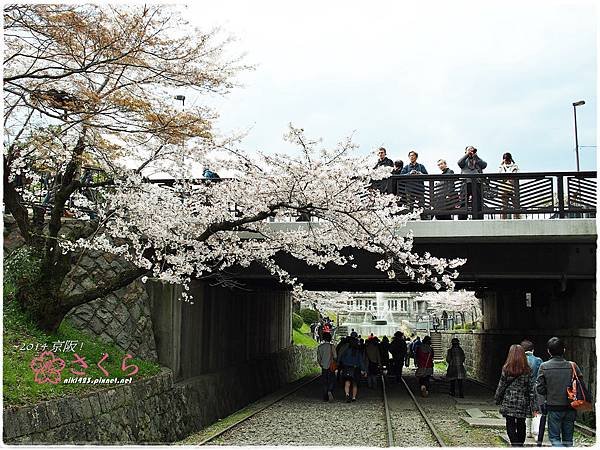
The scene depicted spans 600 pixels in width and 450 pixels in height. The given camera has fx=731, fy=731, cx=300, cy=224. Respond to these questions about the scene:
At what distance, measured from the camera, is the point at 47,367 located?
11500mm

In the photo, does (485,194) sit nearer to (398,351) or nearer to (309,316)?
(398,351)

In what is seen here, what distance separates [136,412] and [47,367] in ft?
6.27

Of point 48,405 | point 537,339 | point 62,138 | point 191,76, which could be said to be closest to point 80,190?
point 62,138

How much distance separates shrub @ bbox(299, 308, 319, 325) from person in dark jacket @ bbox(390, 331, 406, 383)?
32.9m

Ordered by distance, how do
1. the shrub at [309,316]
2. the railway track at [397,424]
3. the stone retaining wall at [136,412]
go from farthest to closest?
the shrub at [309,316] → the railway track at [397,424] → the stone retaining wall at [136,412]

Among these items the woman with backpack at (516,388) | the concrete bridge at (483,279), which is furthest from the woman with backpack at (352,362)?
the woman with backpack at (516,388)

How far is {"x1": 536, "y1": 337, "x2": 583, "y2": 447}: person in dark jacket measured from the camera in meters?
8.74

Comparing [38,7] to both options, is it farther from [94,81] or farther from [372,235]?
[372,235]

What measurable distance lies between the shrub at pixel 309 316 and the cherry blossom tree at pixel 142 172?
157ft

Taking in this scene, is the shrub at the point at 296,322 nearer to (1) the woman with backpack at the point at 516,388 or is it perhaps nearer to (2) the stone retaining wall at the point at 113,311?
(2) the stone retaining wall at the point at 113,311

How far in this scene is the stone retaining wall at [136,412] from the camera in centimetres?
973

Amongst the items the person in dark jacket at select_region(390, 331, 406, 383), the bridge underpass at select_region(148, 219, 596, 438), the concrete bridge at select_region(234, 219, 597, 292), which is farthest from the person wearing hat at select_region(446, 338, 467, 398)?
the concrete bridge at select_region(234, 219, 597, 292)

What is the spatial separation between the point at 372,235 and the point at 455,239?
8.82ft

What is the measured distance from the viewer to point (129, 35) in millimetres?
11398
